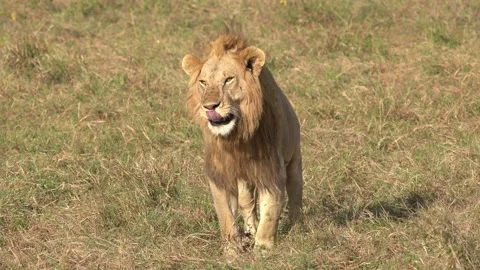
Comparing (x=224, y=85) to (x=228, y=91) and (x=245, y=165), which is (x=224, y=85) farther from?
(x=245, y=165)

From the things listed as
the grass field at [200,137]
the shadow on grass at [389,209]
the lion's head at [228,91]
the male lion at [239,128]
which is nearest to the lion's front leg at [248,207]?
the male lion at [239,128]

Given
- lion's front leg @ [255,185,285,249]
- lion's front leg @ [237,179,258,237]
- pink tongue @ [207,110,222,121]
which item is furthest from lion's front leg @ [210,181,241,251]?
pink tongue @ [207,110,222,121]

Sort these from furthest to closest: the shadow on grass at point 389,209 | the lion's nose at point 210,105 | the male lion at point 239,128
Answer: the shadow on grass at point 389,209, the male lion at point 239,128, the lion's nose at point 210,105

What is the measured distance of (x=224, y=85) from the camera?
16.7ft

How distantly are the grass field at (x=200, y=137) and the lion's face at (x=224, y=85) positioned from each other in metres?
0.69

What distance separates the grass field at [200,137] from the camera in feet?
17.4

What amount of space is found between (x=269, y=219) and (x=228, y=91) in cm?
70

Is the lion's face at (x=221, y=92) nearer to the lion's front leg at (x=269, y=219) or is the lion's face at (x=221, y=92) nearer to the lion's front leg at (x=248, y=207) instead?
the lion's front leg at (x=269, y=219)

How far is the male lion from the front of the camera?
16.6 feet

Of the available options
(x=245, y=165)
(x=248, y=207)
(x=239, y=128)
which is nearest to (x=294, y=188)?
(x=248, y=207)

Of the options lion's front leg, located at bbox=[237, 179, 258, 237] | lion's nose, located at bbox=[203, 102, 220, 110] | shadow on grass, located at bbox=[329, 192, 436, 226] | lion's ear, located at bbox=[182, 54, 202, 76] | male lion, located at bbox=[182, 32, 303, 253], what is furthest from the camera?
shadow on grass, located at bbox=[329, 192, 436, 226]

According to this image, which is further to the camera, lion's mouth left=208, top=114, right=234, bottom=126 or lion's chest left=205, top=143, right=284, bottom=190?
lion's chest left=205, top=143, right=284, bottom=190

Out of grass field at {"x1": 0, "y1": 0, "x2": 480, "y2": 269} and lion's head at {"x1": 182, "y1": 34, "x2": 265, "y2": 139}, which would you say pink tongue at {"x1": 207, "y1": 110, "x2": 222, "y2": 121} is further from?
grass field at {"x1": 0, "y1": 0, "x2": 480, "y2": 269}

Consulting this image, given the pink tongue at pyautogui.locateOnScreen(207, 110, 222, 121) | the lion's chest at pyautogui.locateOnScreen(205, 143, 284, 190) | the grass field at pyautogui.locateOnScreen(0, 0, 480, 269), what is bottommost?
the grass field at pyautogui.locateOnScreen(0, 0, 480, 269)
